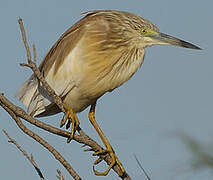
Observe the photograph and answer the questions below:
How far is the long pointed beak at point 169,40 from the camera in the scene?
105 inches

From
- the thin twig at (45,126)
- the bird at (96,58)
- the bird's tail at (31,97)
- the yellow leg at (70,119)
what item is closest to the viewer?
the thin twig at (45,126)

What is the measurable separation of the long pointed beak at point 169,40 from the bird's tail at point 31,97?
0.85 m

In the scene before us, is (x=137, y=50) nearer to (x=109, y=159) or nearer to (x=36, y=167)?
(x=109, y=159)

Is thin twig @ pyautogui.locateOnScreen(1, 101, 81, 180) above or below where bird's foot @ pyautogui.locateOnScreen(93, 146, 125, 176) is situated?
above

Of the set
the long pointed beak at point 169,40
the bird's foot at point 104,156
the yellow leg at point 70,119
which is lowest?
the bird's foot at point 104,156

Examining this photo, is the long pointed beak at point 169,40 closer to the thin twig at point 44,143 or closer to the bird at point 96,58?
the bird at point 96,58

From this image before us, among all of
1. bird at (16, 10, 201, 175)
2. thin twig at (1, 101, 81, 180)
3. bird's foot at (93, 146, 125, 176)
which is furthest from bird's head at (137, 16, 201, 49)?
thin twig at (1, 101, 81, 180)

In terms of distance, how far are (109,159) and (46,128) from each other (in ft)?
2.47

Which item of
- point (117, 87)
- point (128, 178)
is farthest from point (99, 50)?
point (128, 178)

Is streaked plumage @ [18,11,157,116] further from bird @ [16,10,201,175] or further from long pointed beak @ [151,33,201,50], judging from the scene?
long pointed beak @ [151,33,201,50]

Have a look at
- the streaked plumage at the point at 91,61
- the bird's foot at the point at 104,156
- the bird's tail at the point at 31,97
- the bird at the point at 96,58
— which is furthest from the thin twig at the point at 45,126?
the bird's tail at the point at 31,97

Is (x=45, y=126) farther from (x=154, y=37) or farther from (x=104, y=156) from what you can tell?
(x=154, y=37)

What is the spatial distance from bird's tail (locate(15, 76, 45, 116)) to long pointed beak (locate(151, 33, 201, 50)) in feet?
2.80

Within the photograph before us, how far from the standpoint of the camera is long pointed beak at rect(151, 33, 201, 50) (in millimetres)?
2668
